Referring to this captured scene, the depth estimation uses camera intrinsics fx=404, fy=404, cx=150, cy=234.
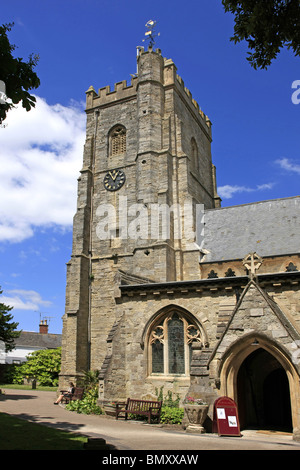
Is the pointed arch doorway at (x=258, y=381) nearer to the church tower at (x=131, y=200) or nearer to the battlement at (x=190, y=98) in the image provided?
the church tower at (x=131, y=200)

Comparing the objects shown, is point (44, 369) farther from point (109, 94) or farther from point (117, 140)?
point (109, 94)

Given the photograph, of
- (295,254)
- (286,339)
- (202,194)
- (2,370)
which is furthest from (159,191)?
(2,370)

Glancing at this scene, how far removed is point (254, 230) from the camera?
27469 mm

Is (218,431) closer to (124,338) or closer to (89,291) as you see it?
(124,338)

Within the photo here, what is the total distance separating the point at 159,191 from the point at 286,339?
1705 centimetres

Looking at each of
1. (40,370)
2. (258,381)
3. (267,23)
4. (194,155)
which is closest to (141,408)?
(258,381)

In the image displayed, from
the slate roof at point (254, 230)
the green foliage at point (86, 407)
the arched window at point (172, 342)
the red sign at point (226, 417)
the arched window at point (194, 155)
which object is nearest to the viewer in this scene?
the red sign at point (226, 417)

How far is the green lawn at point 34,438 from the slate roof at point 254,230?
1779cm

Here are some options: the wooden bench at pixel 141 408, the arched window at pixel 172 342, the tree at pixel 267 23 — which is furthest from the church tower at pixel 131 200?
the tree at pixel 267 23

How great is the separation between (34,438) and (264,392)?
376 inches

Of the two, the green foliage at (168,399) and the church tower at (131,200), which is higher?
the church tower at (131,200)

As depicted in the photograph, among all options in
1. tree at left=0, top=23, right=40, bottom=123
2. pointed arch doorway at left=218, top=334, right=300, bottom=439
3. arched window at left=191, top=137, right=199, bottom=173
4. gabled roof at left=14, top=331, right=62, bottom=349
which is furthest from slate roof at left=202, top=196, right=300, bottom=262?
gabled roof at left=14, top=331, right=62, bottom=349

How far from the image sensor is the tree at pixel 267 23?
789 cm

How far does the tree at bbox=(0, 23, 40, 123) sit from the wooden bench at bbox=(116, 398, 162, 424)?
1129 cm
